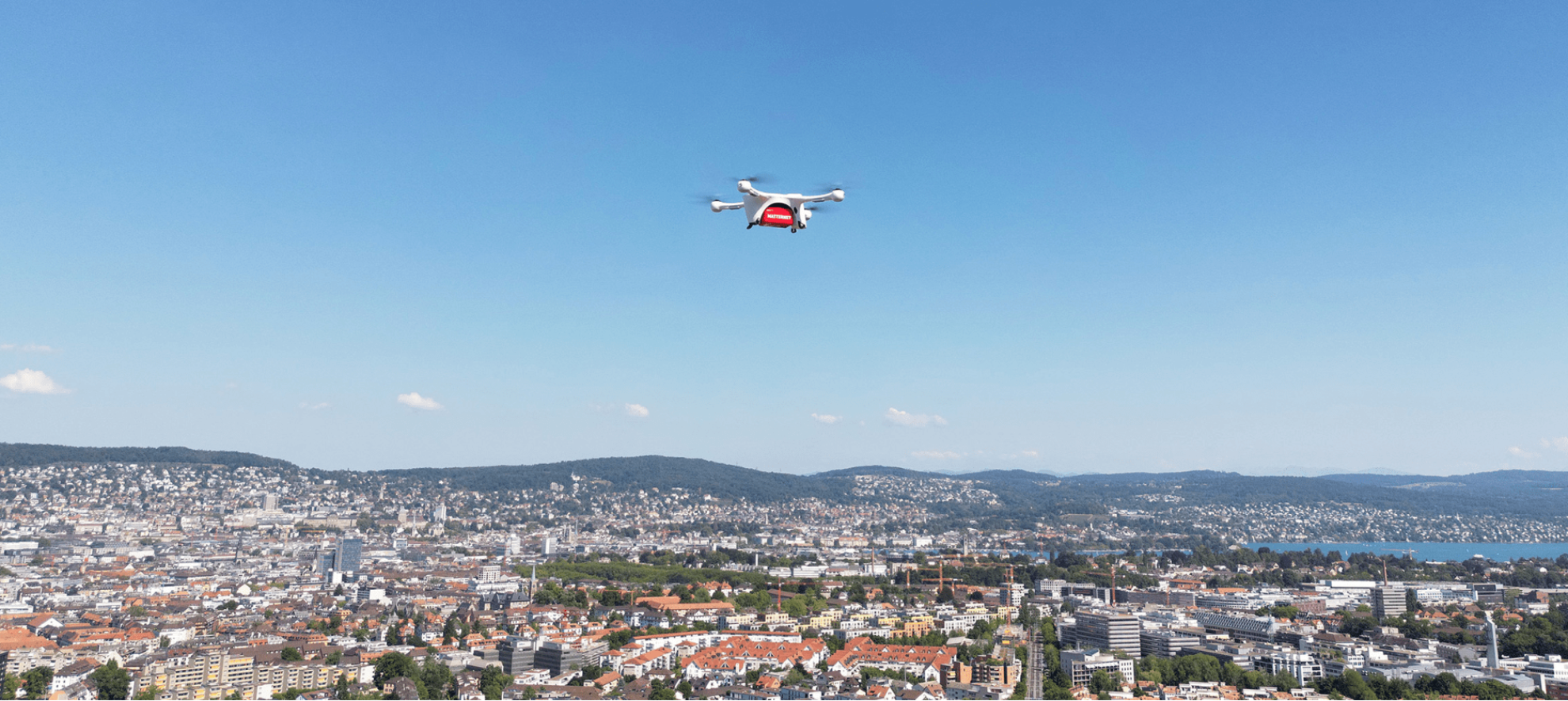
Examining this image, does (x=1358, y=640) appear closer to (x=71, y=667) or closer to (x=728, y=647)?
(x=728, y=647)

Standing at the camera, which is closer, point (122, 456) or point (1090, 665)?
point (1090, 665)

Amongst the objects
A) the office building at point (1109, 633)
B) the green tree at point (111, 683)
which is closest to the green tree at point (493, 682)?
the green tree at point (111, 683)

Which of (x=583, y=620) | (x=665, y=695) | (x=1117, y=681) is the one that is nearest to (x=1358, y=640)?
(x=1117, y=681)

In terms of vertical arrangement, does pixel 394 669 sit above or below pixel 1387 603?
above

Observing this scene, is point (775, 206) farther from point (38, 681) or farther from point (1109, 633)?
point (1109, 633)

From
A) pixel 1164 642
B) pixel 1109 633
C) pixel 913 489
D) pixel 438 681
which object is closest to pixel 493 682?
pixel 438 681

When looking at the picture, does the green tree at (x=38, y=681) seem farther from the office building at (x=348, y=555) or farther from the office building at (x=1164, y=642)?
the office building at (x=348, y=555)

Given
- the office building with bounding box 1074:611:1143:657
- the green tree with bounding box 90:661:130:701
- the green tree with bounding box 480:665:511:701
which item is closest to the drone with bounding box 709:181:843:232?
the green tree with bounding box 480:665:511:701

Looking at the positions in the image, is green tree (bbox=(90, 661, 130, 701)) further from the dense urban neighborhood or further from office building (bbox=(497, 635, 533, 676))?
office building (bbox=(497, 635, 533, 676))
